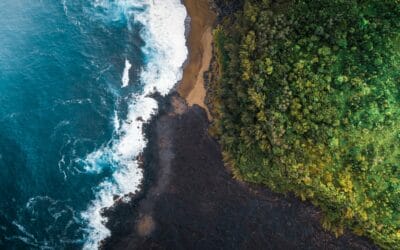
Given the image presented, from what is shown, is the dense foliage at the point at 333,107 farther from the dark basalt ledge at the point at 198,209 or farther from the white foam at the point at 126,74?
the white foam at the point at 126,74

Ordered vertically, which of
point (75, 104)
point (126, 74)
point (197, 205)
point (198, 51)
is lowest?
point (197, 205)

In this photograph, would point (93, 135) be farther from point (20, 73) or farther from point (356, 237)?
point (356, 237)

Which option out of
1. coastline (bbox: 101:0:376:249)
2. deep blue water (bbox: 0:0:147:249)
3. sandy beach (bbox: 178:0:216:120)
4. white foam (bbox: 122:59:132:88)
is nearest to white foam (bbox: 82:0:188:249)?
white foam (bbox: 122:59:132:88)

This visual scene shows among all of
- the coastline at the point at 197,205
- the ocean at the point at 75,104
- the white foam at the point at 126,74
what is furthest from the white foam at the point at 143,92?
the coastline at the point at 197,205

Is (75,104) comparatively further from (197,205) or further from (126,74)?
(197,205)

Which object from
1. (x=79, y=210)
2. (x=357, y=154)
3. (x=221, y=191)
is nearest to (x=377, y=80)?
(x=357, y=154)

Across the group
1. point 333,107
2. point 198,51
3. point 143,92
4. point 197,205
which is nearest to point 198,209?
point 197,205
